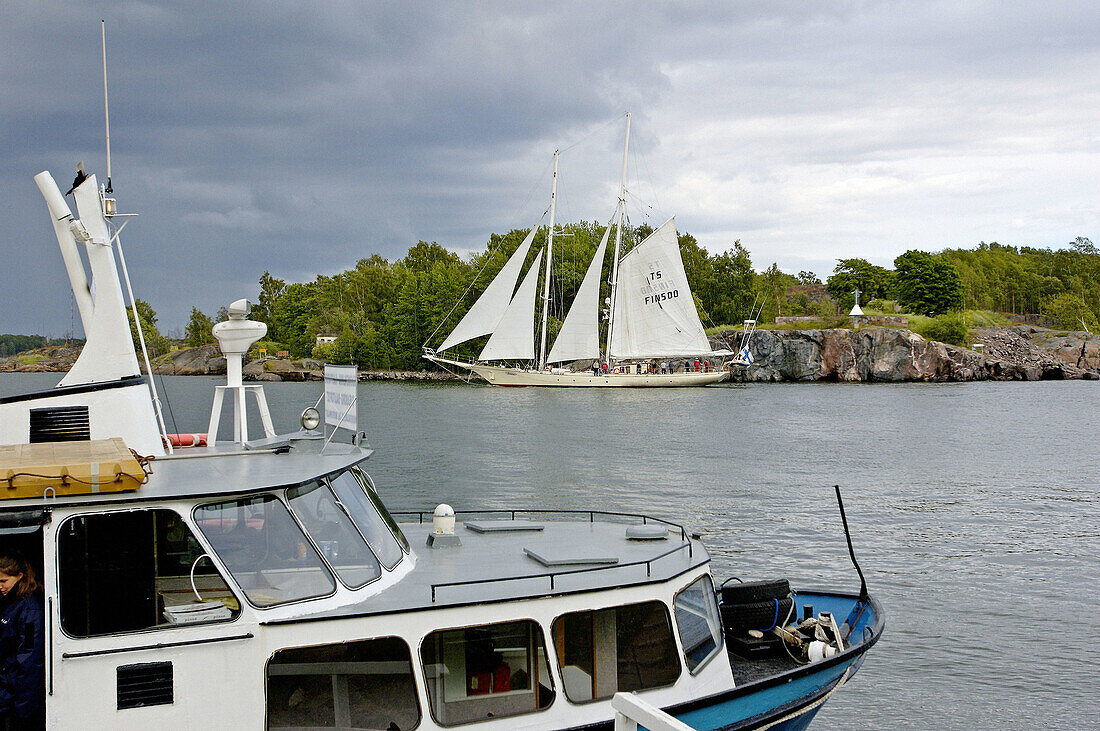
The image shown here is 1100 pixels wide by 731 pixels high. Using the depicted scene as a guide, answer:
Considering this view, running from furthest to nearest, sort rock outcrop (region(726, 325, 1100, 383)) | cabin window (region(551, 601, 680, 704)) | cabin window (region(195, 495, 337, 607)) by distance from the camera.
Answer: rock outcrop (region(726, 325, 1100, 383)) → cabin window (region(551, 601, 680, 704)) → cabin window (region(195, 495, 337, 607))

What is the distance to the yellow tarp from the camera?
666 cm

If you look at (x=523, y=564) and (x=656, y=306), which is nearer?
(x=523, y=564)

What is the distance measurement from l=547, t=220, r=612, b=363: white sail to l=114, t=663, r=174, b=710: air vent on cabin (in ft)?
285

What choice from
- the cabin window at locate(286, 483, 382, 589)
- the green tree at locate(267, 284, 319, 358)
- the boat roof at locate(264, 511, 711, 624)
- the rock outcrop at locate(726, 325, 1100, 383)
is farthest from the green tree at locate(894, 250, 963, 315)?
the cabin window at locate(286, 483, 382, 589)

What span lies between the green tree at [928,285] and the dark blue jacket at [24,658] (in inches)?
5632

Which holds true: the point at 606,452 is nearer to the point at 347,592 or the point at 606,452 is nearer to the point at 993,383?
the point at 347,592

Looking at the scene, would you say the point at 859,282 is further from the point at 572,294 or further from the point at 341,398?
the point at 341,398

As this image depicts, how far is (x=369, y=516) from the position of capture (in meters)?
8.82

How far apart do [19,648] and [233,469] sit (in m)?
2.27

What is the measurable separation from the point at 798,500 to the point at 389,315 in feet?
375

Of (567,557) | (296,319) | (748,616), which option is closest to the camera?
(567,557)

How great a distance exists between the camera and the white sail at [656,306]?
→ 89.2 metres

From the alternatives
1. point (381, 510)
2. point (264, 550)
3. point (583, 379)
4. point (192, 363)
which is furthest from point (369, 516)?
point (192, 363)

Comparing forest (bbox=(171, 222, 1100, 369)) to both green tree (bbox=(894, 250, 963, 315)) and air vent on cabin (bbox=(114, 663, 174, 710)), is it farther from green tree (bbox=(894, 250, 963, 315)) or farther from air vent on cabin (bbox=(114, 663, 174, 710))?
air vent on cabin (bbox=(114, 663, 174, 710))
